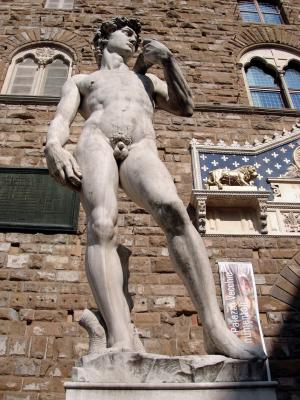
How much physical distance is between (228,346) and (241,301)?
3005 millimetres

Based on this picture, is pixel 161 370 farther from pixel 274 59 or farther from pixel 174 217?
pixel 274 59

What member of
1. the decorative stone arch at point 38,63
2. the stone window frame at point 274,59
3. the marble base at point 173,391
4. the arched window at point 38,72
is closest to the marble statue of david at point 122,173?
the marble base at point 173,391

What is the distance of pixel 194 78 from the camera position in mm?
8172

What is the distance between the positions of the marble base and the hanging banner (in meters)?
2.83

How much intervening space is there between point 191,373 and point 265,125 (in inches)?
230

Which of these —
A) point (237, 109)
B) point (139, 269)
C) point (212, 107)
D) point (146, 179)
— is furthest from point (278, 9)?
point (146, 179)

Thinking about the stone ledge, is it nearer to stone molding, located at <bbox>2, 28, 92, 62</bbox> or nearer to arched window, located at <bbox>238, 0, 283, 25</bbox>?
stone molding, located at <bbox>2, 28, 92, 62</bbox>

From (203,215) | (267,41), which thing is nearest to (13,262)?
(203,215)

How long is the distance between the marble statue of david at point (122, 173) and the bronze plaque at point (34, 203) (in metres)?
2.68

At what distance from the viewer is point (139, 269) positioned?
5.42 metres

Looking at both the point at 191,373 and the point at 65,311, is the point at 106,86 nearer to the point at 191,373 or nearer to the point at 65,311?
the point at 191,373

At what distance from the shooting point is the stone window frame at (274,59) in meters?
8.64

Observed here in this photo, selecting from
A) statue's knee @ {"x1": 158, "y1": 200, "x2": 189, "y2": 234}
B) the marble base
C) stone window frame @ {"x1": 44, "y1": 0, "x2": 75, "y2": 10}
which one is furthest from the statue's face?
stone window frame @ {"x1": 44, "y1": 0, "x2": 75, "y2": 10}

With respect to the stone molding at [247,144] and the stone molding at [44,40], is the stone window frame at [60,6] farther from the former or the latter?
the stone molding at [247,144]
